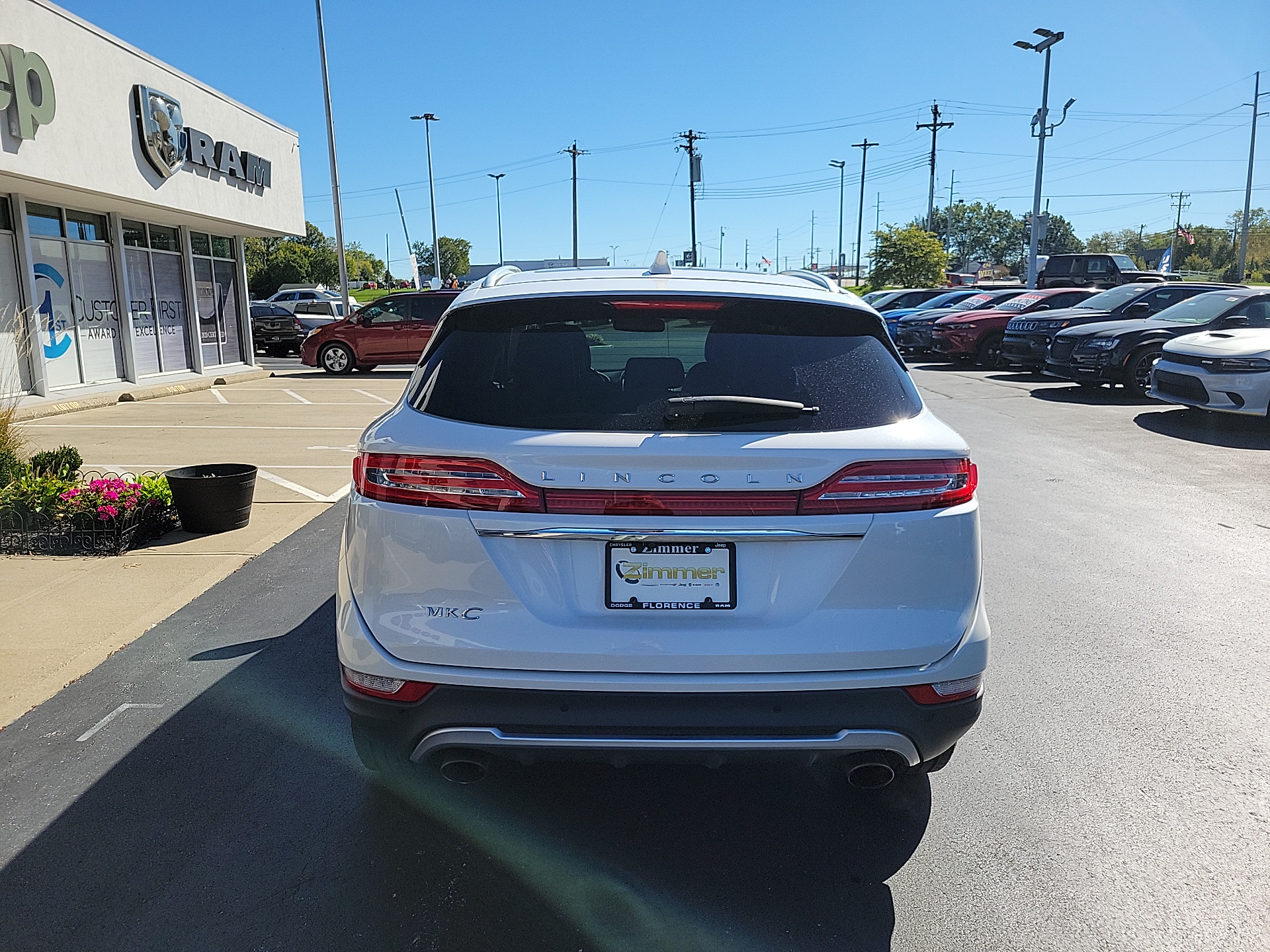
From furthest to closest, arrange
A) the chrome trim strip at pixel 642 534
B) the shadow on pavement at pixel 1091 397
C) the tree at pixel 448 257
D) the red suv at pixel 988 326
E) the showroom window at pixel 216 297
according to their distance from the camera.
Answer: the tree at pixel 448 257 < the red suv at pixel 988 326 < the showroom window at pixel 216 297 < the shadow on pavement at pixel 1091 397 < the chrome trim strip at pixel 642 534

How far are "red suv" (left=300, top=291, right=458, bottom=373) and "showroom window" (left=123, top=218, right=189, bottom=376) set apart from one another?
311 cm

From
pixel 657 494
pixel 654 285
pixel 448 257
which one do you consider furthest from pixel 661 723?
pixel 448 257

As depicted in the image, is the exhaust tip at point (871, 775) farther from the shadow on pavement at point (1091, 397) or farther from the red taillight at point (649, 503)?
the shadow on pavement at point (1091, 397)

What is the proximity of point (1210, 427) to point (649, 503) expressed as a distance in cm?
1215

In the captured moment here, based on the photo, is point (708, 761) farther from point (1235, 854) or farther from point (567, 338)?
→ point (1235, 854)

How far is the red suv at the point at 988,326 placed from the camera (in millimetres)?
20922

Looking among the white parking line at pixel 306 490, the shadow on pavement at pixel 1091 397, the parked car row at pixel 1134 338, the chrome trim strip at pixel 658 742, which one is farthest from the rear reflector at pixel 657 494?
the shadow on pavement at pixel 1091 397

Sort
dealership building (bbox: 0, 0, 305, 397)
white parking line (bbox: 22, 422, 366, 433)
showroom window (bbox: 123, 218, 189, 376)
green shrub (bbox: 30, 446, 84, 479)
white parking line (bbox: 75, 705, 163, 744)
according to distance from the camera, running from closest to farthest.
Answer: white parking line (bbox: 75, 705, 163, 744), green shrub (bbox: 30, 446, 84, 479), white parking line (bbox: 22, 422, 366, 433), dealership building (bbox: 0, 0, 305, 397), showroom window (bbox: 123, 218, 189, 376)

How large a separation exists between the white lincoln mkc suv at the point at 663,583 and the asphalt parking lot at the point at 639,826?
0.43m

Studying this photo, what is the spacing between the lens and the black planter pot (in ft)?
22.3

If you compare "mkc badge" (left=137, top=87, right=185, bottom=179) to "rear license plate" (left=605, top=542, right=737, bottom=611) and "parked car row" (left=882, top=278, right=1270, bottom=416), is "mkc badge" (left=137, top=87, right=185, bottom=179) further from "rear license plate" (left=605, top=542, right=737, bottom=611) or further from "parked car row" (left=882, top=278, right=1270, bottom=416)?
"rear license plate" (left=605, top=542, right=737, bottom=611)

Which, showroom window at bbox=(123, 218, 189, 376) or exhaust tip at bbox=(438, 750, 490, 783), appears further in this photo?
showroom window at bbox=(123, 218, 189, 376)

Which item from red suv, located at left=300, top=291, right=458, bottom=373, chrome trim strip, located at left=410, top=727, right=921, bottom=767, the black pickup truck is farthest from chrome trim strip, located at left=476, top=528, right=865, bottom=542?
the black pickup truck

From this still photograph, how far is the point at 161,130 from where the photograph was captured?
16.1m
